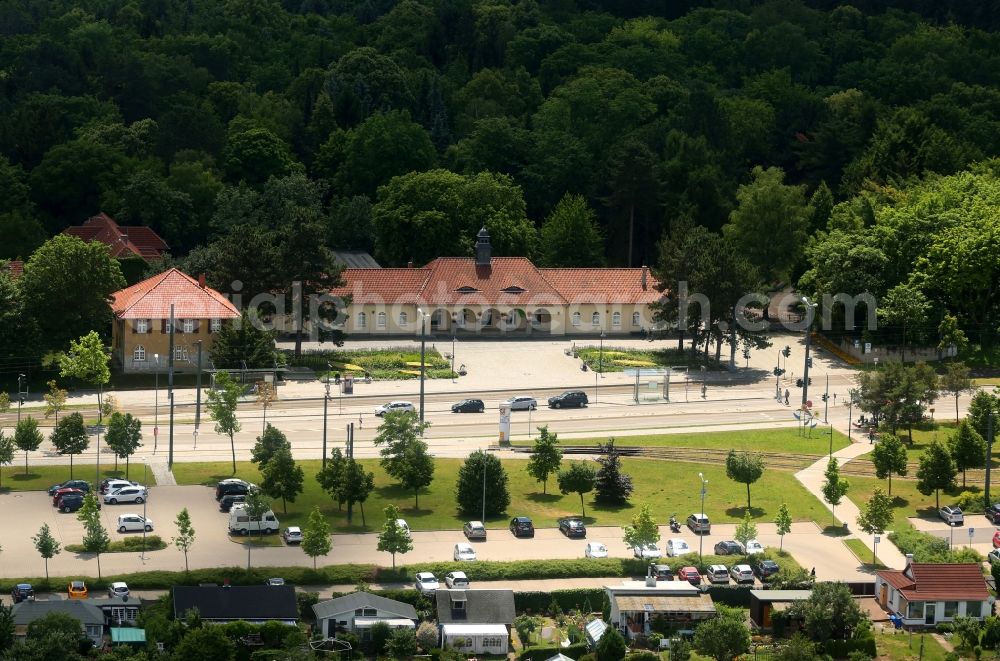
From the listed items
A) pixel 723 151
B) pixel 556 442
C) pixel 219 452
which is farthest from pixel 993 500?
pixel 723 151

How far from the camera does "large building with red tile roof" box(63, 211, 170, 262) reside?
141 meters

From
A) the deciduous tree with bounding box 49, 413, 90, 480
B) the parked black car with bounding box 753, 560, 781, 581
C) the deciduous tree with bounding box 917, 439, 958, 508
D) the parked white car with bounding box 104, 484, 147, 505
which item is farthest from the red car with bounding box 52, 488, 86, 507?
the deciduous tree with bounding box 917, 439, 958, 508

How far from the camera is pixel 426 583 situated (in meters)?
86.7

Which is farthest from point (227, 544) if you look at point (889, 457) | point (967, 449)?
point (967, 449)

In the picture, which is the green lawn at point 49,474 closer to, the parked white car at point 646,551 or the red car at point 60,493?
the red car at point 60,493

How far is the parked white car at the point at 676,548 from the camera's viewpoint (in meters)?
91.6

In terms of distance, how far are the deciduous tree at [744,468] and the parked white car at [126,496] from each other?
29.5 metres

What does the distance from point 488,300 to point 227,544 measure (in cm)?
4576

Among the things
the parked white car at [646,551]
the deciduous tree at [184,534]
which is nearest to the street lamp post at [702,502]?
the parked white car at [646,551]

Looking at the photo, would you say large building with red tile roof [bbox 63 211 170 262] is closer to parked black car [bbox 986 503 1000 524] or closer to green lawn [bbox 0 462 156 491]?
green lawn [bbox 0 462 156 491]

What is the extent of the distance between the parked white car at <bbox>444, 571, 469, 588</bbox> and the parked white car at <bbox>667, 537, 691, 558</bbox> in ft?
34.4

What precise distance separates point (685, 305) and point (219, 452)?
113ft

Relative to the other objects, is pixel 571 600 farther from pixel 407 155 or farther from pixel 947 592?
pixel 407 155

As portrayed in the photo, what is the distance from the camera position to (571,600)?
86.6m
